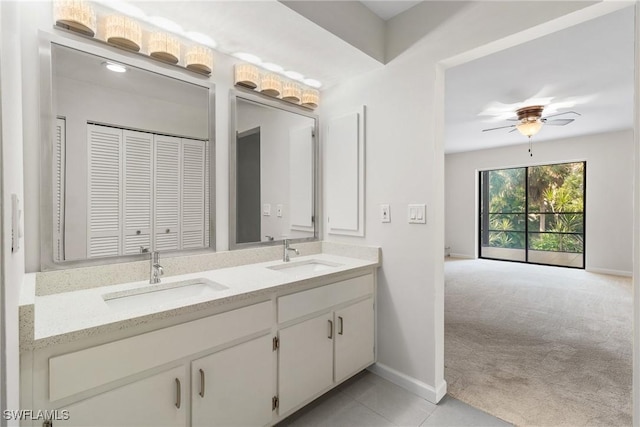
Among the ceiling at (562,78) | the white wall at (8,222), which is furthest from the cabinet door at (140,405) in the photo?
the ceiling at (562,78)

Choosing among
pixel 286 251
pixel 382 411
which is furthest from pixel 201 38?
pixel 382 411

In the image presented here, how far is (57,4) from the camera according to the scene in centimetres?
140

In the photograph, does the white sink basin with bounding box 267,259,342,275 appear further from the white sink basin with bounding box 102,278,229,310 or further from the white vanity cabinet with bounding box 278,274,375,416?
the white sink basin with bounding box 102,278,229,310

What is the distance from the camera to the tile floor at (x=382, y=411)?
1.71 meters

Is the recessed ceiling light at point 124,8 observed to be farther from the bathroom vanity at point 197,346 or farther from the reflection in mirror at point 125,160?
the bathroom vanity at point 197,346

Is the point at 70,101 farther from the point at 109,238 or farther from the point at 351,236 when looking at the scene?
the point at 351,236

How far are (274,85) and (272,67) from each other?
122 millimetres

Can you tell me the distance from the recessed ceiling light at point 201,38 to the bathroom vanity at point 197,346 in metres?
1.40

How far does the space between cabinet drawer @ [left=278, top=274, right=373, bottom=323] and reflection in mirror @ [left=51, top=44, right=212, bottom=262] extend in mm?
678

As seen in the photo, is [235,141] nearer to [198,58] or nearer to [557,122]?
[198,58]

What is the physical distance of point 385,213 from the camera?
6.99 feet

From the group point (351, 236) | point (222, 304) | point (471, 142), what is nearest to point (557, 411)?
point (351, 236)

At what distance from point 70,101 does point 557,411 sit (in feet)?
10.3

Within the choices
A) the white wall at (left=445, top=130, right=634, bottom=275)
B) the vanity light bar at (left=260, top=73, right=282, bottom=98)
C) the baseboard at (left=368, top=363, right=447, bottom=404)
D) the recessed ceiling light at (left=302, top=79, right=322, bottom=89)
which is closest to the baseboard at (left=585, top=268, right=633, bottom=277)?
the white wall at (left=445, top=130, right=634, bottom=275)
